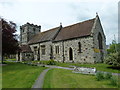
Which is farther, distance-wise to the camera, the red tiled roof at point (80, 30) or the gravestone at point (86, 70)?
the red tiled roof at point (80, 30)

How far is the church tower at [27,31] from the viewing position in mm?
48597

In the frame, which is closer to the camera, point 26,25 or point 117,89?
point 117,89

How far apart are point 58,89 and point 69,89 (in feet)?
2.90

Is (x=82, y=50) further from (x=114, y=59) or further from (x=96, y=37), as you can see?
(x=114, y=59)

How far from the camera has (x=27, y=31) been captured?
159ft

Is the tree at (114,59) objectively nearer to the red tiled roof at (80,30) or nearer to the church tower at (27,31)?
the red tiled roof at (80,30)

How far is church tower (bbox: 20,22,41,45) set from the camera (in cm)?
4860

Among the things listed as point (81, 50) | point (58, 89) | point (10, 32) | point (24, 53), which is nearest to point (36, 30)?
point (24, 53)

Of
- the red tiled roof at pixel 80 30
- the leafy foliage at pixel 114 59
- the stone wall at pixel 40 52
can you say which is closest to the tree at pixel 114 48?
the leafy foliage at pixel 114 59

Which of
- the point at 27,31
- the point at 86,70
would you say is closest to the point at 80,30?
the point at 86,70

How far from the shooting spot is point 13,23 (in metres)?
28.0

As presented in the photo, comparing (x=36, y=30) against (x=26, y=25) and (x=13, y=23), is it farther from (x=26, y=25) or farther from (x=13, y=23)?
(x=13, y=23)

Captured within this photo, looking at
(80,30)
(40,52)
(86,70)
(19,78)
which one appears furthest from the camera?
(40,52)

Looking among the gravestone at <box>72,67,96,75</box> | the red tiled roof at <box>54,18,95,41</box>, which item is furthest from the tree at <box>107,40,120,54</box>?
the gravestone at <box>72,67,96,75</box>
